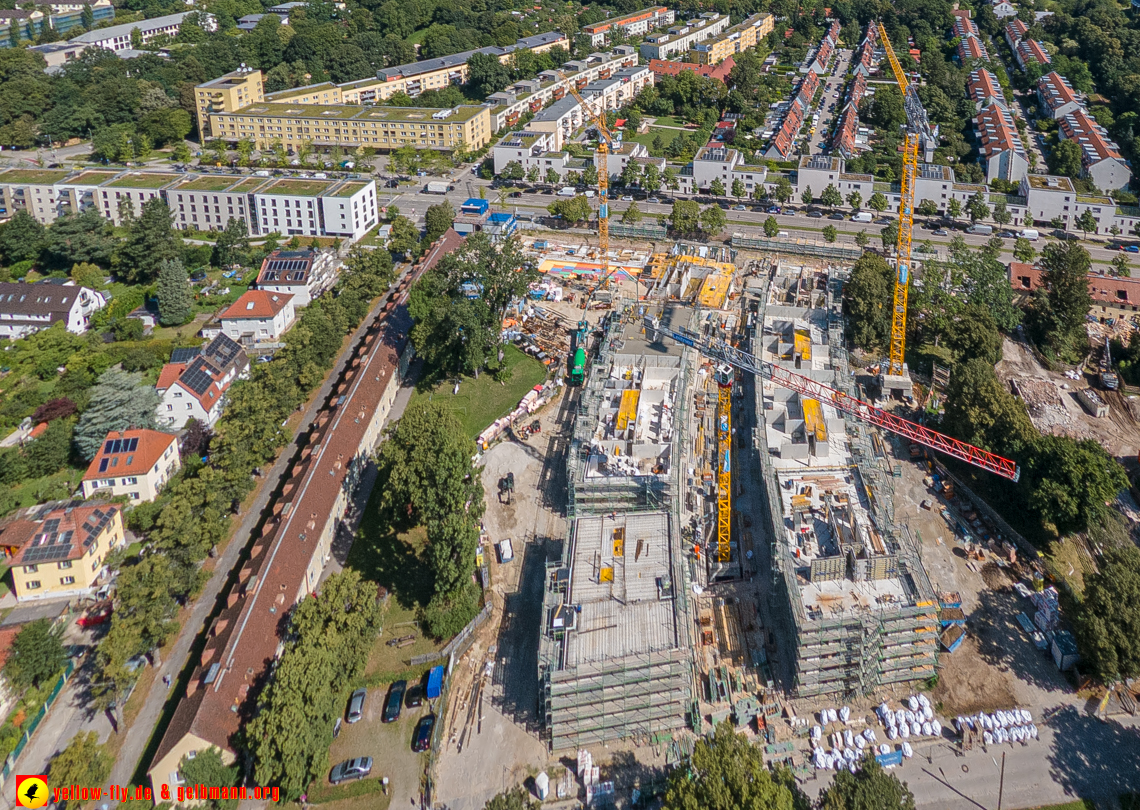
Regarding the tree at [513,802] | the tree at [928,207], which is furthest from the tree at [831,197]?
the tree at [513,802]

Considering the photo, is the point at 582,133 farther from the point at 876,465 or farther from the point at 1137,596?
the point at 1137,596

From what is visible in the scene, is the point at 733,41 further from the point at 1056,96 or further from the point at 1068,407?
the point at 1068,407

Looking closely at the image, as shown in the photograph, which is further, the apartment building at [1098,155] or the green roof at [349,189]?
the apartment building at [1098,155]

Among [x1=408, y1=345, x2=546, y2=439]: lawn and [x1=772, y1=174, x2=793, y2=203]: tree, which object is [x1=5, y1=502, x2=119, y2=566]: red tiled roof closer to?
[x1=408, y1=345, x2=546, y2=439]: lawn

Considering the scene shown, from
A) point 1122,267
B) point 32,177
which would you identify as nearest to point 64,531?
point 32,177

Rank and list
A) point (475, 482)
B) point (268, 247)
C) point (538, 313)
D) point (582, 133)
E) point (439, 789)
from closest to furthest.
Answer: point (439, 789) → point (475, 482) → point (538, 313) → point (268, 247) → point (582, 133)

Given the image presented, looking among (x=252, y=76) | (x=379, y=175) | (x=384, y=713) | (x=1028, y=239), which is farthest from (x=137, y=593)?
(x=252, y=76)

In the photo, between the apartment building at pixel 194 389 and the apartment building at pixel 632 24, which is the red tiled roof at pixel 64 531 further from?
the apartment building at pixel 632 24
